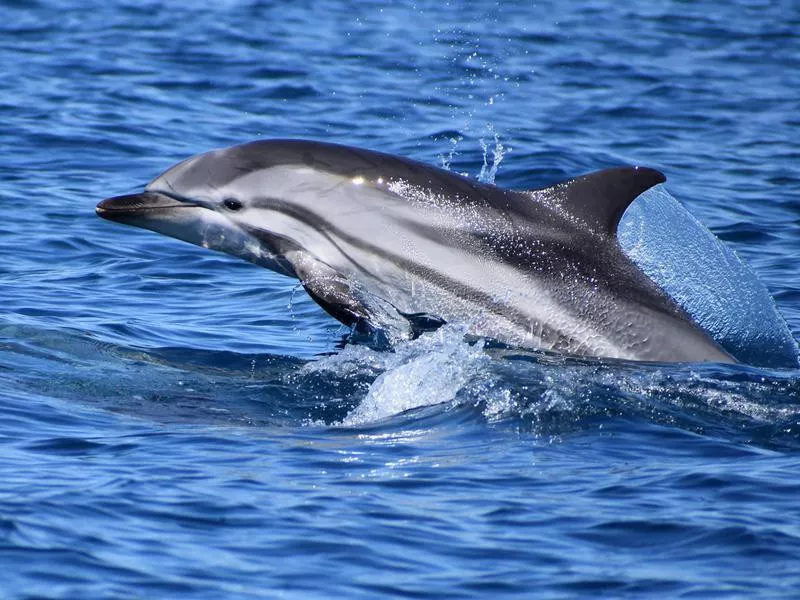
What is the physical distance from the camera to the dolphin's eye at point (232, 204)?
981cm

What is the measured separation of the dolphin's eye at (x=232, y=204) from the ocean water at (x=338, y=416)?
1.12m

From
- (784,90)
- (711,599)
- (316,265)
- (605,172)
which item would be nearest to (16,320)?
(316,265)

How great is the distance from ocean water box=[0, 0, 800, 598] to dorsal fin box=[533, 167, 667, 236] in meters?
0.95

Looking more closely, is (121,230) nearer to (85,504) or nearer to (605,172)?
(605,172)

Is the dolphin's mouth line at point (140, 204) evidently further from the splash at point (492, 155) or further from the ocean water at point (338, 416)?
the splash at point (492, 155)

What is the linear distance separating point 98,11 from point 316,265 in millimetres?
17274

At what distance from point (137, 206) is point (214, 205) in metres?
0.54

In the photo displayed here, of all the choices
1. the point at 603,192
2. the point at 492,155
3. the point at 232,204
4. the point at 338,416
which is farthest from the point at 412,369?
the point at 492,155

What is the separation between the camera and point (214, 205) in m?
9.88

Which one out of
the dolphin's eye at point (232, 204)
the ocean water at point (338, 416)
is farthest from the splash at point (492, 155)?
the dolphin's eye at point (232, 204)

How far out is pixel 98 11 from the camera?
25516 millimetres

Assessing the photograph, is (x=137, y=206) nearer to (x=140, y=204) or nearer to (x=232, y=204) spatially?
(x=140, y=204)

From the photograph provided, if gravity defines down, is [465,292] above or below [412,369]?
above

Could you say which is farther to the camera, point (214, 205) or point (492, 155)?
point (492, 155)
